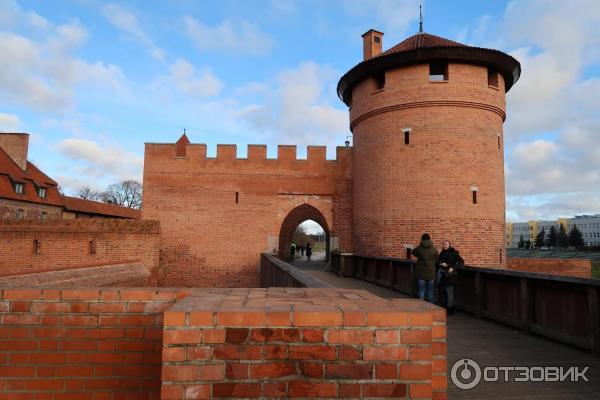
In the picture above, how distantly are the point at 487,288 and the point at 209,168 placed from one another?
1371 centimetres

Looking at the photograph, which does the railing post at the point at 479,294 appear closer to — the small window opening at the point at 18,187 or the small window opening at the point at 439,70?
the small window opening at the point at 439,70

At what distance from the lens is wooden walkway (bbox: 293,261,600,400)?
3516mm

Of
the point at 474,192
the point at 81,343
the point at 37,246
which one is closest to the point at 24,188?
the point at 37,246

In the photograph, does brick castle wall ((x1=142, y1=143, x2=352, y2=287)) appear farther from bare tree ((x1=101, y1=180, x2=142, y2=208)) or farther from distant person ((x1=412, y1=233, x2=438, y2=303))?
bare tree ((x1=101, y1=180, x2=142, y2=208))

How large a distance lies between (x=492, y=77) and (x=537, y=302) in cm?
1173

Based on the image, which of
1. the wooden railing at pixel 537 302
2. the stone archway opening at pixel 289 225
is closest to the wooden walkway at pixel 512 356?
the wooden railing at pixel 537 302

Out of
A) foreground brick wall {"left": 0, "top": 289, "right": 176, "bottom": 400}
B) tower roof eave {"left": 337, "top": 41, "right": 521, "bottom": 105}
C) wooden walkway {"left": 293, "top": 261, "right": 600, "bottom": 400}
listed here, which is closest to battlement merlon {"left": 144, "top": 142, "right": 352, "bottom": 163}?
tower roof eave {"left": 337, "top": 41, "right": 521, "bottom": 105}

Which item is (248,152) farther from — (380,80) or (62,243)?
(62,243)

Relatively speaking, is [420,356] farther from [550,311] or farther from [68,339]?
[550,311]

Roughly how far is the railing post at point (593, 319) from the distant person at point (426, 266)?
263 cm

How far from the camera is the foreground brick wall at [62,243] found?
16.1 m

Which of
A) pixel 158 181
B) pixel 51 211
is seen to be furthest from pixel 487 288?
pixel 51 211

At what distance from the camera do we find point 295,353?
188cm

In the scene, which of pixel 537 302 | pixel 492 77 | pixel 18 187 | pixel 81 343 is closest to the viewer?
pixel 81 343
